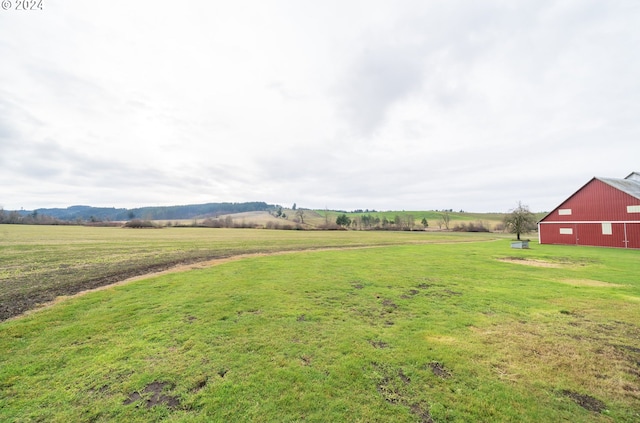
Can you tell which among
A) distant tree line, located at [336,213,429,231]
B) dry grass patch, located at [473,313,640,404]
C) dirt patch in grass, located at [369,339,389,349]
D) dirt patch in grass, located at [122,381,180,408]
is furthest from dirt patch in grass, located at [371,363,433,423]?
distant tree line, located at [336,213,429,231]

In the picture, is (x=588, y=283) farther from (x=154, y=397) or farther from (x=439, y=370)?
(x=154, y=397)

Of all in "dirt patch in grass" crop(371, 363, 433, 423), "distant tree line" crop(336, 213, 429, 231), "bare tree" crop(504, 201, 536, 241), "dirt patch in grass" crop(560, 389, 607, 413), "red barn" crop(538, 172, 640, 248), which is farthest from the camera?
"distant tree line" crop(336, 213, 429, 231)

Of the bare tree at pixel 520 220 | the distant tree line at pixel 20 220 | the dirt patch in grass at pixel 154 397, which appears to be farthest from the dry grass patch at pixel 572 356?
the distant tree line at pixel 20 220

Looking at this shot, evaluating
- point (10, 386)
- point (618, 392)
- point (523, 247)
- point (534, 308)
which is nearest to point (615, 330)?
point (534, 308)

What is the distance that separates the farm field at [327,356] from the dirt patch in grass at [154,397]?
3 centimetres

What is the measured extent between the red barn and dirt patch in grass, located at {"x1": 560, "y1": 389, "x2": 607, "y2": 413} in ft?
135

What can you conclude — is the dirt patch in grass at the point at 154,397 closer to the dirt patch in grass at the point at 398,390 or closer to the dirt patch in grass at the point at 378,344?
the dirt patch in grass at the point at 398,390

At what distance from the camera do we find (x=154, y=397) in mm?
4840

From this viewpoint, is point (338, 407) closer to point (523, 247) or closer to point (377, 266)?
point (377, 266)

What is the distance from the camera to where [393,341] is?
693 cm

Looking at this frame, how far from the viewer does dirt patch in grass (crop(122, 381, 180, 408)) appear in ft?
15.4

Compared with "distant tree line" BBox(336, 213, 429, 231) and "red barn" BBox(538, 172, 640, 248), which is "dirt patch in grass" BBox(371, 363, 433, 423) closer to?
"red barn" BBox(538, 172, 640, 248)

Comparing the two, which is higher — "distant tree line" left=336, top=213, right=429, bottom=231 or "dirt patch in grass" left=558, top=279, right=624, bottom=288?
"distant tree line" left=336, top=213, right=429, bottom=231

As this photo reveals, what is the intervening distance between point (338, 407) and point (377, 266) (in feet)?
49.1
